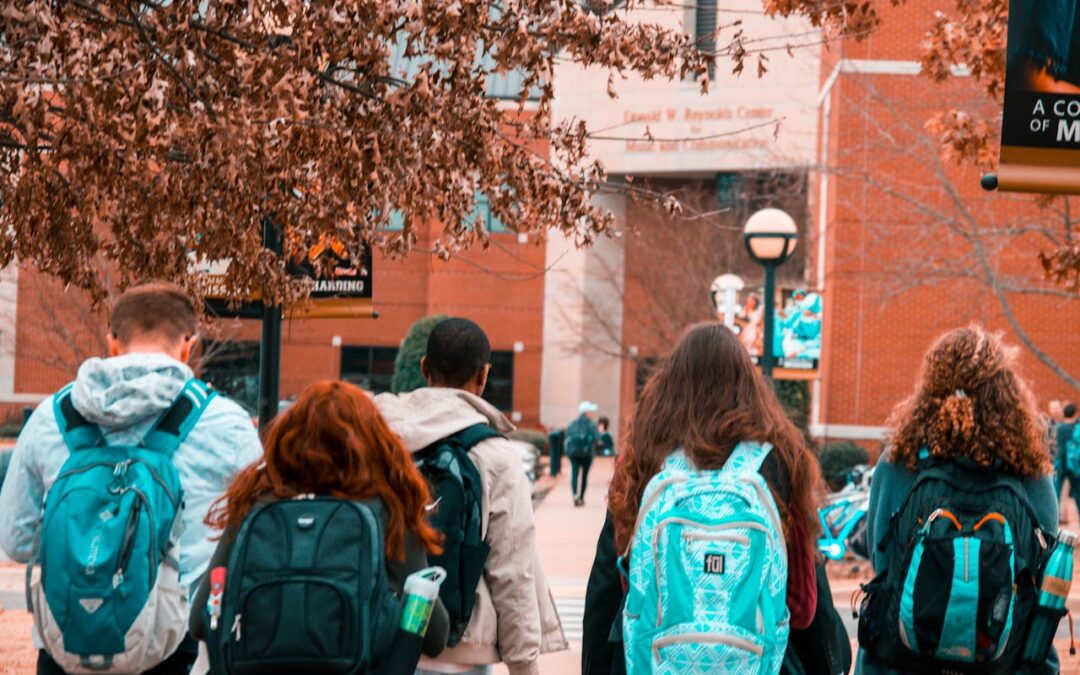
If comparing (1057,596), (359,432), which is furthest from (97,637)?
(1057,596)

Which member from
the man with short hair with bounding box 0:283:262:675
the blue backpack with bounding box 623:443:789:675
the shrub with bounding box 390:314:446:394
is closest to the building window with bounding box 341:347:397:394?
the shrub with bounding box 390:314:446:394

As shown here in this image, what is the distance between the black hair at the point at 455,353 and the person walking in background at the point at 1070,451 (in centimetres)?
1580

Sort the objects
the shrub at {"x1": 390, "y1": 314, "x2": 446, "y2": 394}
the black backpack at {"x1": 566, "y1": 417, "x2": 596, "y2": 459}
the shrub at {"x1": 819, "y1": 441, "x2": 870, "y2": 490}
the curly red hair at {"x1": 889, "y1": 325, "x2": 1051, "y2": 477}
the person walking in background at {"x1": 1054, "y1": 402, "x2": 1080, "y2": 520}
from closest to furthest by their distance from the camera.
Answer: the curly red hair at {"x1": 889, "y1": 325, "x2": 1051, "y2": 477} → the shrub at {"x1": 390, "y1": 314, "x2": 446, "y2": 394} → the person walking in background at {"x1": 1054, "y1": 402, "x2": 1080, "y2": 520} → the shrub at {"x1": 819, "y1": 441, "x2": 870, "y2": 490} → the black backpack at {"x1": 566, "y1": 417, "x2": 596, "y2": 459}

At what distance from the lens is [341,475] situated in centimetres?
417

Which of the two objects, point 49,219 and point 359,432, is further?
point 49,219

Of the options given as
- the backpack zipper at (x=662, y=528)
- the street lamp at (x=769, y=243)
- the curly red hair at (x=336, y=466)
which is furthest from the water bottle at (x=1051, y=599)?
the street lamp at (x=769, y=243)

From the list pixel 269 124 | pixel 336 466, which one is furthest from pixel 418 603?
pixel 269 124

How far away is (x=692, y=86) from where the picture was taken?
53125mm

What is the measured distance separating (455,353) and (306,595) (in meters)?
1.47

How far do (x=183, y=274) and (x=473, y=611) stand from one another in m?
4.25

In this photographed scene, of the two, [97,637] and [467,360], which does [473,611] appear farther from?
[97,637]

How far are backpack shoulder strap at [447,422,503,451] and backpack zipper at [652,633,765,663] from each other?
1.03 meters

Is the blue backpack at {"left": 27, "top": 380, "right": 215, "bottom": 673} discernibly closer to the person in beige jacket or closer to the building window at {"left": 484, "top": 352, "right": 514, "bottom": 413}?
the person in beige jacket

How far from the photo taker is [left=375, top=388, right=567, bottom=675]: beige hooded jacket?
498 cm
